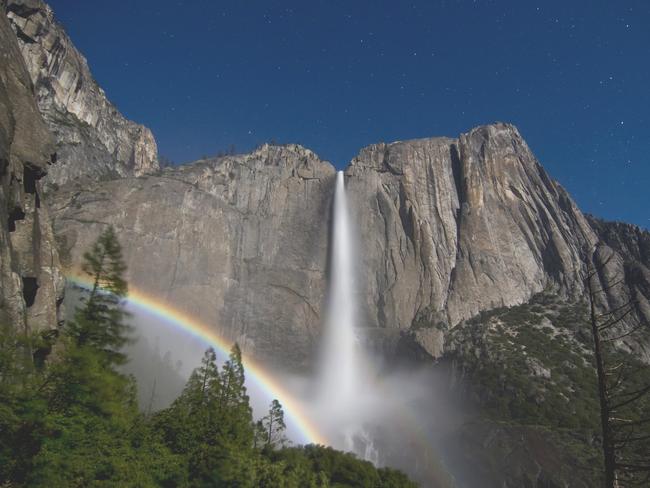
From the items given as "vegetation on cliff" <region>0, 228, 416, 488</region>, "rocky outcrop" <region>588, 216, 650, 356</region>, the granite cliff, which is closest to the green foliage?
the granite cliff

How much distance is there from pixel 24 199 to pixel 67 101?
111833 mm

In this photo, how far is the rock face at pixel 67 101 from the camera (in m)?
111

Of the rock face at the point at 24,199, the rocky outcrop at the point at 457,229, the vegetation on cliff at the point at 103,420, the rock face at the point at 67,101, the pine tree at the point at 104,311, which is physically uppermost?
the rock face at the point at 67,101

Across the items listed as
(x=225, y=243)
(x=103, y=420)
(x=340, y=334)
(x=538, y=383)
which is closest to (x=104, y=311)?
(x=103, y=420)

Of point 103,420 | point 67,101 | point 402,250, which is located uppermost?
point 67,101

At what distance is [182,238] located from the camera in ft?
293

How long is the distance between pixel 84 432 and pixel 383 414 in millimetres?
66381

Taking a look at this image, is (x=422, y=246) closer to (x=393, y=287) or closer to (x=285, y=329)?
(x=393, y=287)

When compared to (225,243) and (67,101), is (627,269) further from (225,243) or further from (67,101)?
(67,101)

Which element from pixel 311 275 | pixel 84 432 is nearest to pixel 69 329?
pixel 84 432

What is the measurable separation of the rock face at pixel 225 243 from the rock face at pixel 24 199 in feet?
170

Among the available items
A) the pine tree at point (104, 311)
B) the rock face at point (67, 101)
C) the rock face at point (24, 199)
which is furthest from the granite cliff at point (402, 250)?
the pine tree at point (104, 311)

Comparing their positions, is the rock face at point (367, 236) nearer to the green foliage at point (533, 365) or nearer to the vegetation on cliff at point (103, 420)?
the green foliage at point (533, 365)

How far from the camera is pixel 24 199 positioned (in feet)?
93.7
